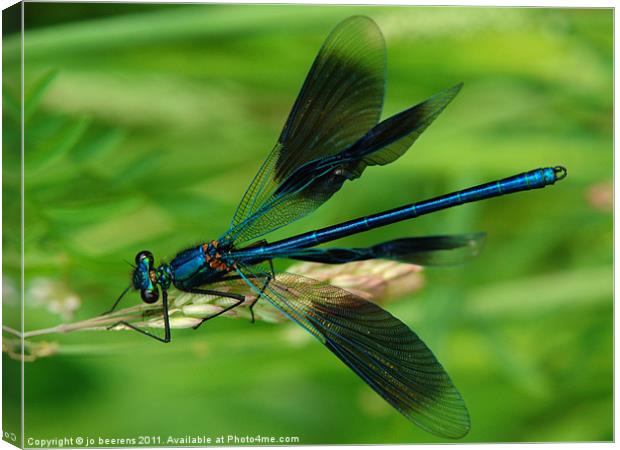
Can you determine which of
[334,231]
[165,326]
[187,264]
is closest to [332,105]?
[334,231]

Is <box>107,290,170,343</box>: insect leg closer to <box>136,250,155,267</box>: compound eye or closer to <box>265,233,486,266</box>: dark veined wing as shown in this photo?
<box>136,250,155,267</box>: compound eye

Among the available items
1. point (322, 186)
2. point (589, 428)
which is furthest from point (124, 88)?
point (589, 428)

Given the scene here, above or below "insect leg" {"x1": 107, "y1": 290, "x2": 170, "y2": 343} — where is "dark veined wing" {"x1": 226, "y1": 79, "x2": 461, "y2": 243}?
above

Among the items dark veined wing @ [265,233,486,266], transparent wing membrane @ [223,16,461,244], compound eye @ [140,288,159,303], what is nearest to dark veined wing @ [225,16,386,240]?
transparent wing membrane @ [223,16,461,244]

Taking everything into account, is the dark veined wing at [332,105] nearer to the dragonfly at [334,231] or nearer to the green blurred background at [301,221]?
the dragonfly at [334,231]

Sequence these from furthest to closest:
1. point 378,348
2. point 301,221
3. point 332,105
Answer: point 301,221
point 332,105
point 378,348

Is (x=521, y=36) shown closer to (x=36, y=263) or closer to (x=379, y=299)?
(x=379, y=299)

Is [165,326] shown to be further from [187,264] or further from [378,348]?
[378,348]

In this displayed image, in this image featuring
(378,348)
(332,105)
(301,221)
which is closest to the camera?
(378,348)
